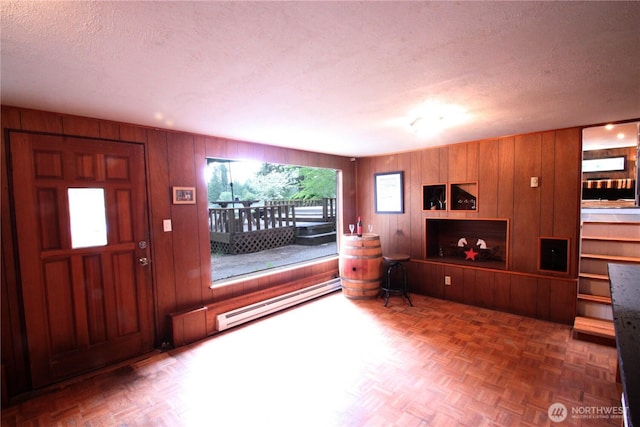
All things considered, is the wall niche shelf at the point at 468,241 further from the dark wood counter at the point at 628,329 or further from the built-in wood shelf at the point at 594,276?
the dark wood counter at the point at 628,329

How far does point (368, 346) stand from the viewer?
281 cm

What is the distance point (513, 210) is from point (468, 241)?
92 centimetres

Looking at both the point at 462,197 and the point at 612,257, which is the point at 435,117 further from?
the point at 612,257

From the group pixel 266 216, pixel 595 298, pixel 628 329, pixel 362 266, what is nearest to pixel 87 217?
pixel 362 266

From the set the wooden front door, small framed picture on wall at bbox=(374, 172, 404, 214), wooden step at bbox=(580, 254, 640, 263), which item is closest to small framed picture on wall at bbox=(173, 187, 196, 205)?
the wooden front door

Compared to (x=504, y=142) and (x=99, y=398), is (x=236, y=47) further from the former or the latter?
(x=504, y=142)

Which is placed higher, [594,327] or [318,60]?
[318,60]

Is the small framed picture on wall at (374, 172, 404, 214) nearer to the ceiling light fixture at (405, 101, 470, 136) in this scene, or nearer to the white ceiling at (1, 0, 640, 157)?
the ceiling light fixture at (405, 101, 470, 136)

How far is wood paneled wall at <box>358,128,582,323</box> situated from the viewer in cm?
318

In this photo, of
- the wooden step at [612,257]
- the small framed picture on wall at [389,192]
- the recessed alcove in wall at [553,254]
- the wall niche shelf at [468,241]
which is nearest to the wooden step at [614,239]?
the wooden step at [612,257]

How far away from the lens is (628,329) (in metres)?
1.24

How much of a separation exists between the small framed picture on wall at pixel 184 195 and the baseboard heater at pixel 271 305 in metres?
1.27

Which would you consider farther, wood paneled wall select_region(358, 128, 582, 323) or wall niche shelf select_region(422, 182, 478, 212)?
wall niche shelf select_region(422, 182, 478, 212)

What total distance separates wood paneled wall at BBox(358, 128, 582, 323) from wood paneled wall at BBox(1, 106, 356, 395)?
229 cm
